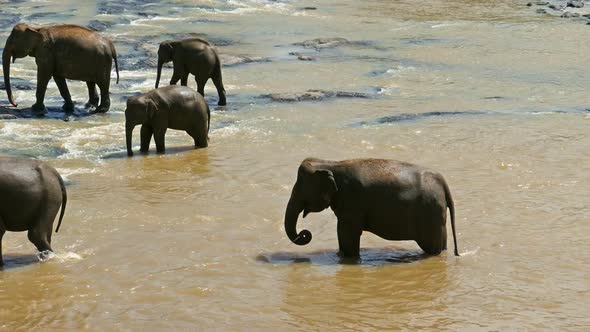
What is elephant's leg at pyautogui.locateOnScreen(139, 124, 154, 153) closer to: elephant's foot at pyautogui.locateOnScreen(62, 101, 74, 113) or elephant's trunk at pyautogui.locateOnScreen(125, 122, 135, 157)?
elephant's trunk at pyautogui.locateOnScreen(125, 122, 135, 157)

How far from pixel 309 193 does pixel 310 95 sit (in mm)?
8924

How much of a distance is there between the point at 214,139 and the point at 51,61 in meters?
3.21

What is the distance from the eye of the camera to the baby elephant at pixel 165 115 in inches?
525

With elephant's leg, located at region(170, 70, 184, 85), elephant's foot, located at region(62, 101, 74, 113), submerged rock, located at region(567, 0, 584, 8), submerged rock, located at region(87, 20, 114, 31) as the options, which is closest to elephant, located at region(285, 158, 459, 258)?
elephant's foot, located at region(62, 101, 74, 113)

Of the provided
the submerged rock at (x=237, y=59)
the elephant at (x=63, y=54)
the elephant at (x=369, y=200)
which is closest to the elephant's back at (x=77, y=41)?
the elephant at (x=63, y=54)

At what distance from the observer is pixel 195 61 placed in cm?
1716

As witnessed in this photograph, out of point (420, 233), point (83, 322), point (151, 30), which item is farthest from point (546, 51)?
point (83, 322)

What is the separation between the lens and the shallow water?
7863mm

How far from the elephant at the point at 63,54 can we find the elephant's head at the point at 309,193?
315 inches

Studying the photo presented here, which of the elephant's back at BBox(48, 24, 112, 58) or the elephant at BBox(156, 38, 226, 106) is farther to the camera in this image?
the elephant at BBox(156, 38, 226, 106)

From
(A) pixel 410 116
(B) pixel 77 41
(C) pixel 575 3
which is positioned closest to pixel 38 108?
(B) pixel 77 41

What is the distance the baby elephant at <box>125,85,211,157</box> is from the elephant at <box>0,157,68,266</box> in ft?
15.5

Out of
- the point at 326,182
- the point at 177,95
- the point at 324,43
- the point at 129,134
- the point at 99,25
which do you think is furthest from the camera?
the point at 99,25

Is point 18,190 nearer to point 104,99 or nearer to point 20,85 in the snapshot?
point 104,99
